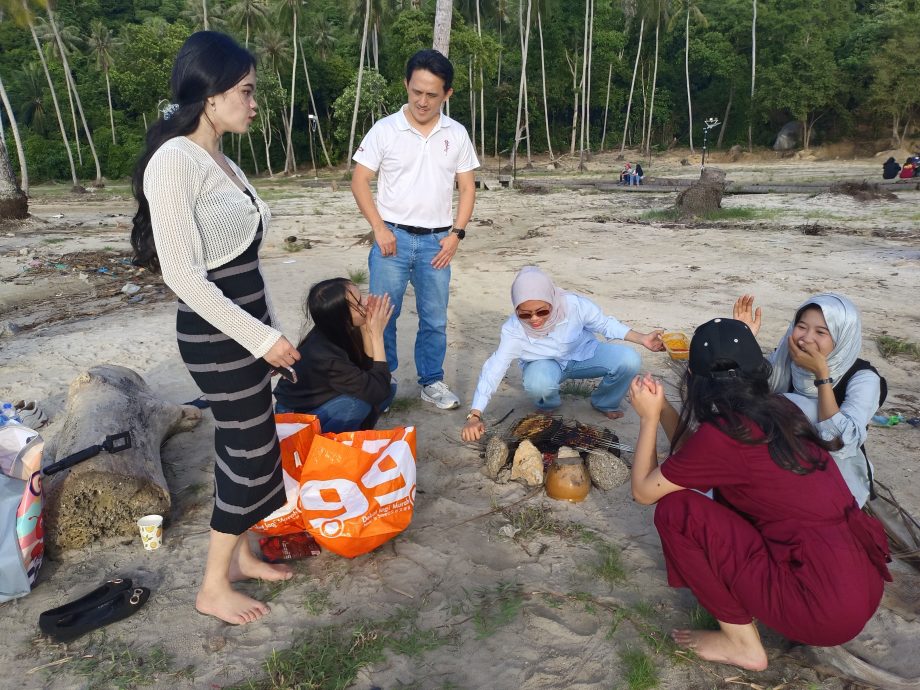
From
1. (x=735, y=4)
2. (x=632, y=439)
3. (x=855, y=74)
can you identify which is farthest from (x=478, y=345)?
(x=735, y=4)

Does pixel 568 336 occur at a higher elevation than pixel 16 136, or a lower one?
lower

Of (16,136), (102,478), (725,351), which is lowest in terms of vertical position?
(102,478)

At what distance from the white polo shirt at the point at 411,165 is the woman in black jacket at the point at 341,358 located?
978 mm

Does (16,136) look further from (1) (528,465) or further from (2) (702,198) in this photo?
(1) (528,465)

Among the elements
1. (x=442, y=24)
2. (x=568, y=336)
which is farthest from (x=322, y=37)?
(x=568, y=336)

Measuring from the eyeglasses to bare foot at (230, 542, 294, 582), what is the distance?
1.84m

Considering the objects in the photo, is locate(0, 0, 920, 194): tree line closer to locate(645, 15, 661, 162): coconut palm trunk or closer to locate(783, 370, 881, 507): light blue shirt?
locate(645, 15, 661, 162): coconut palm trunk

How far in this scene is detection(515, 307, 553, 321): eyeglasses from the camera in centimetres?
357

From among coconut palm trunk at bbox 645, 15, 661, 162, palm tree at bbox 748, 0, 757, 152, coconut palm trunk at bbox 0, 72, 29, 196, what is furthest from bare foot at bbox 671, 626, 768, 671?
coconut palm trunk at bbox 645, 15, 661, 162

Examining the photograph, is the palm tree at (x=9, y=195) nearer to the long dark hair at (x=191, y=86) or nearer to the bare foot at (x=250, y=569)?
the bare foot at (x=250, y=569)

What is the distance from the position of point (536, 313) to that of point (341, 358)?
3.88ft

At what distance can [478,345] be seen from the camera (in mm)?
5562

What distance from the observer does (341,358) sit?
9.85 feet

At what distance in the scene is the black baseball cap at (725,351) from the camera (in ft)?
6.96
